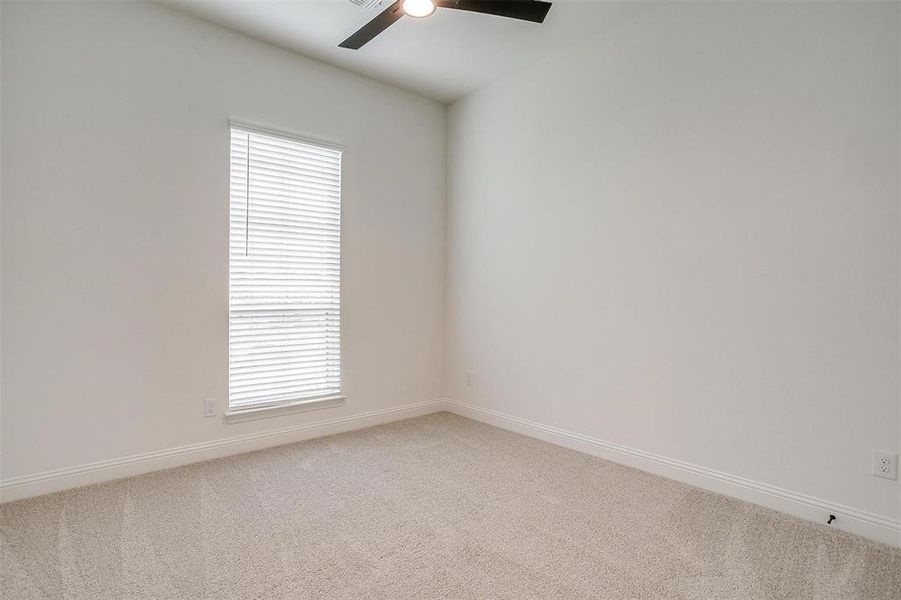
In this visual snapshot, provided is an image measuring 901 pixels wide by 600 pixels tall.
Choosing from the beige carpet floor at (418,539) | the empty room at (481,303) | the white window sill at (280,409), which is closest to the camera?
the beige carpet floor at (418,539)

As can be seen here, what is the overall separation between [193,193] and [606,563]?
3.10m

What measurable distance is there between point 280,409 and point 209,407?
0.48 m

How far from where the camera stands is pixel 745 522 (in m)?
2.35

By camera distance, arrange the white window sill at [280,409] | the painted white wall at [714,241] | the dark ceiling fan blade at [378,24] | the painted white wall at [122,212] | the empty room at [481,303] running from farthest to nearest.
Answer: the white window sill at [280,409] < the painted white wall at [122,212] < the dark ceiling fan blade at [378,24] < the painted white wall at [714,241] < the empty room at [481,303]

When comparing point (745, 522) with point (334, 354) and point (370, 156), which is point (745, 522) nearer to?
point (334, 354)

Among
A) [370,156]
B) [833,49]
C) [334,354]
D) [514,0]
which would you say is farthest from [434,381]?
[833,49]

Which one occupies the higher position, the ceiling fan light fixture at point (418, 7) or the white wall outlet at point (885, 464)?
Result: the ceiling fan light fixture at point (418, 7)

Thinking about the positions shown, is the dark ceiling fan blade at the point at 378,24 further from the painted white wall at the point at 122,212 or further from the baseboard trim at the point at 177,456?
the baseboard trim at the point at 177,456

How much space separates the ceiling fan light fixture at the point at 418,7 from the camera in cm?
228

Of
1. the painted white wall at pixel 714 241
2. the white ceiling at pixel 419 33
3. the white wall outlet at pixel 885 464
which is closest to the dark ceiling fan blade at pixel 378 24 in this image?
the white ceiling at pixel 419 33

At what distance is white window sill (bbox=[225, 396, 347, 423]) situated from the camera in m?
3.28

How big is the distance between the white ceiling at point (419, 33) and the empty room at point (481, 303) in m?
0.03

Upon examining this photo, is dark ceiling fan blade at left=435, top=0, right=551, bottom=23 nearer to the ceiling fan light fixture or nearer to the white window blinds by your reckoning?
the ceiling fan light fixture

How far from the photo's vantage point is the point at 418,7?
2314 mm
